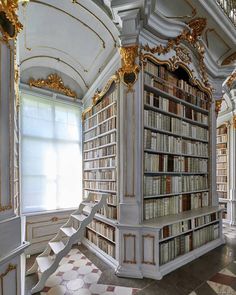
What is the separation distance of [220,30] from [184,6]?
3.10ft

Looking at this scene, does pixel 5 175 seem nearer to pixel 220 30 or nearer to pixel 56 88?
pixel 56 88

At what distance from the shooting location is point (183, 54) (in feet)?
11.5

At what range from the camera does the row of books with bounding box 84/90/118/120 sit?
336 centimetres

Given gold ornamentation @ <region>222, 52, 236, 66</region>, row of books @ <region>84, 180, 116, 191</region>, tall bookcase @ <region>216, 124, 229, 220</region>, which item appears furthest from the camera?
tall bookcase @ <region>216, 124, 229, 220</region>

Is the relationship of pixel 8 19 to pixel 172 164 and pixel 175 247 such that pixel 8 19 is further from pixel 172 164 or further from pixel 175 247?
pixel 175 247

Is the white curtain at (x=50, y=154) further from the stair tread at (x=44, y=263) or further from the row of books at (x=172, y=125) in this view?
the row of books at (x=172, y=125)

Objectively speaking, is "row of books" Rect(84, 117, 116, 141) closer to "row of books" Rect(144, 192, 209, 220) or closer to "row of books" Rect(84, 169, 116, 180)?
"row of books" Rect(84, 169, 116, 180)

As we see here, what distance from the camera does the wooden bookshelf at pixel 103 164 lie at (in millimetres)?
3223

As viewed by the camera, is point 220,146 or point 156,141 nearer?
point 156,141

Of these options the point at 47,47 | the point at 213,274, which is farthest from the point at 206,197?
the point at 47,47

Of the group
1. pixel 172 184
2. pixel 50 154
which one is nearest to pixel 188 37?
pixel 172 184

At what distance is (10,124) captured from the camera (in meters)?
1.59

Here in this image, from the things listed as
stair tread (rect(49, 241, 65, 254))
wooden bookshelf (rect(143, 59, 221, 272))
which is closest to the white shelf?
wooden bookshelf (rect(143, 59, 221, 272))

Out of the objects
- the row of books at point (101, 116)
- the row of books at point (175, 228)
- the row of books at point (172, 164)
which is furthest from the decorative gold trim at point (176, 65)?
the row of books at point (175, 228)
